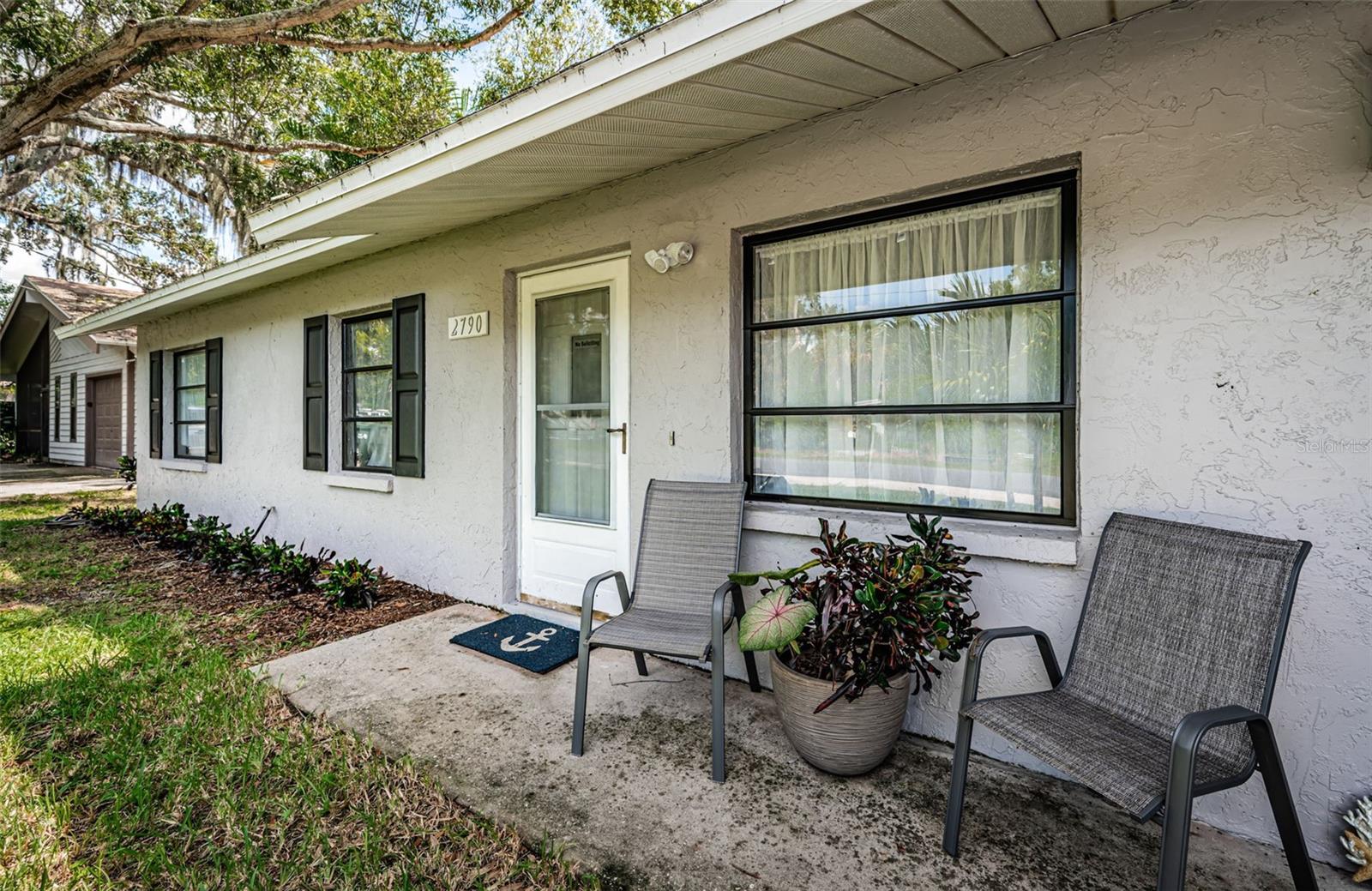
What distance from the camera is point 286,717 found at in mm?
2549

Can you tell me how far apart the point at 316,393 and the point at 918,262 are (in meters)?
4.82

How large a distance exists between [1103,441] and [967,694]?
983mm

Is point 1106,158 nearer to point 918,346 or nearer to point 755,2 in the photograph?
point 918,346

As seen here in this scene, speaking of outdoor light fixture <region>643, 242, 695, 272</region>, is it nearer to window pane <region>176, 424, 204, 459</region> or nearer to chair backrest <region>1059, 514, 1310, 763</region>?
chair backrest <region>1059, 514, 1310, 763</region>

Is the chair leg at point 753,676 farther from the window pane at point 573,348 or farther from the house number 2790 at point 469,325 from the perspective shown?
the house number 2790 at point 469,325

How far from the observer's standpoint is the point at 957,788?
5.86 feet

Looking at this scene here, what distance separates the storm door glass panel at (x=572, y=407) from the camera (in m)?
3.56

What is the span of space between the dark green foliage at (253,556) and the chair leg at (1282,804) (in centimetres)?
426

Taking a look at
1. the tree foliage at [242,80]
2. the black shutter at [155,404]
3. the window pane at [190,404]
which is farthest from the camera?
the black shutter at [155,404]

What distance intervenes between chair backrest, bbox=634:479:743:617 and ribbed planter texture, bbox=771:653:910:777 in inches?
24.4

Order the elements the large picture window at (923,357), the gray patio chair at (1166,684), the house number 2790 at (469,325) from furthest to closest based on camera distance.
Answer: the house number 2790 at (469,325) < the large picture window at (923,357) < the gray patio chair at (1166,684)

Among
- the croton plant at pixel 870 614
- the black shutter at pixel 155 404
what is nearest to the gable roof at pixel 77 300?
the black shutter at pixel 155 404

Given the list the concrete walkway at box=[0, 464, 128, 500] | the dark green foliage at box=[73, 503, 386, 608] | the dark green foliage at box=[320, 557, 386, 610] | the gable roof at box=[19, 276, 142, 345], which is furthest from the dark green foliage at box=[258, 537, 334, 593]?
the gable roof at box=[19, 276, 142, 345]

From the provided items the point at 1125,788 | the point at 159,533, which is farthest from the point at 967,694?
the point at 159,533
